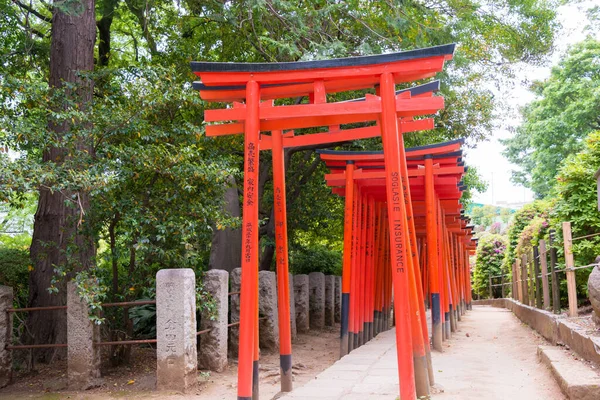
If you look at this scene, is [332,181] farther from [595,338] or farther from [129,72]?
[595,338]

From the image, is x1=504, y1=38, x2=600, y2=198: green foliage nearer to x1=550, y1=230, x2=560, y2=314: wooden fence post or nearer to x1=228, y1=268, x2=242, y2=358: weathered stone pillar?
x1=550, y1=230, x2=560, y2=314: wooden fence post

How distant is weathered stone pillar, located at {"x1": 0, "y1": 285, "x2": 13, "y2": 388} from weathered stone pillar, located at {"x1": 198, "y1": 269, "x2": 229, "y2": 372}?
8.41 feet

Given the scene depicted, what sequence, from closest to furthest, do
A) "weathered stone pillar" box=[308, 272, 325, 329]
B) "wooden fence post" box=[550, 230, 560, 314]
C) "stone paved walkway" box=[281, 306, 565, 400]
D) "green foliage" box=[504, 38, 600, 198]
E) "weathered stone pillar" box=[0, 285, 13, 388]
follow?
"stone paved walkway" box=[281, 306, 565, 400]
"weathered stone pillar" box=[0, 285, 13, 388]
"wooden fence post" box=[550, 230, 560, 314]
"weathered stone pillar" box=[308, 272, 325, 329]
"green foliage" box=[504, 38, 600, 198]

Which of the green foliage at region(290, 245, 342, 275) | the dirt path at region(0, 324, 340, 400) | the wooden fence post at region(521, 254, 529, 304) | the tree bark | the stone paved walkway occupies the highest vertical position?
the tree bark

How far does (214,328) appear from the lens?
338 inches

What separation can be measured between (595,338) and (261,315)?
5.93 m

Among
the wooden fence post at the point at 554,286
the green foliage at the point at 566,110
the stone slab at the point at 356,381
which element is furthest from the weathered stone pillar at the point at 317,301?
the green foliage at the point at 566,110

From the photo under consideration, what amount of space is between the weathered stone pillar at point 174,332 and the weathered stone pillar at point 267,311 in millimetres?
3097

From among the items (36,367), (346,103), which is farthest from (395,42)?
(36,367)

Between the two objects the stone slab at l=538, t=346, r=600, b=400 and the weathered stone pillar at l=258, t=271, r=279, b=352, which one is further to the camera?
the weathered stone pillar at l=258, t=271, r=279, b=352

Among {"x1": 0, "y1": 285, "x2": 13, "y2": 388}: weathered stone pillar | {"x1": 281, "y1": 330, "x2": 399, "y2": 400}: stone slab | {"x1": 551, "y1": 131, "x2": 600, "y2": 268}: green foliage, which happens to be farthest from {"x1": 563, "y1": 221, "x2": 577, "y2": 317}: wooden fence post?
{"x1": 0, "y1": 285, "x2": 13, "y2": 388}: weathered stone pillar

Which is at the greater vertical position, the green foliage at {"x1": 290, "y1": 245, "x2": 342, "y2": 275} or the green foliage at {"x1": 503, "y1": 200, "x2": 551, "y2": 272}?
the green foliage at {"x1": 503, "y1": 200, "x2": 551, "y2": 272}

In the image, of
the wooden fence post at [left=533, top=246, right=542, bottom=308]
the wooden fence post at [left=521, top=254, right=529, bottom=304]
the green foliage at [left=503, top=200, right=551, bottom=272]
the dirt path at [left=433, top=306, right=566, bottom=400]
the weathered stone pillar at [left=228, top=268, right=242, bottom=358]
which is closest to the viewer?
the dirt path at [left=433, top=306, right=566, bottom=400]

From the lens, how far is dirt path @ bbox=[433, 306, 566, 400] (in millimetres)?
6129
